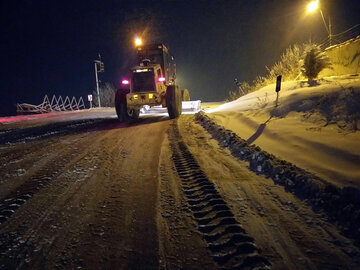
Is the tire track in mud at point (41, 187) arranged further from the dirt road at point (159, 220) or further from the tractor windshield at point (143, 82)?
the tractor windshield at point (143, 82)

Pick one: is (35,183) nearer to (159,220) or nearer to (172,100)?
(159,220)

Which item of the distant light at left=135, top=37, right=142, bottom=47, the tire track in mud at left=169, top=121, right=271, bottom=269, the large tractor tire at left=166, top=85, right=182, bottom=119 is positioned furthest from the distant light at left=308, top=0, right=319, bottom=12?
the tire track in mud at left=169, top=121, right=271, bottom=269

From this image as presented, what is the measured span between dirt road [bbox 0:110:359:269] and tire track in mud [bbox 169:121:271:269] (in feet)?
0.03

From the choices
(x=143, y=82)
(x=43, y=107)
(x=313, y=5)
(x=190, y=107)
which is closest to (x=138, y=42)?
(x=143, y=82)

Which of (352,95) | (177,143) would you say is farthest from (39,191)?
(352,95)

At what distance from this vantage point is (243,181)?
13.0ft

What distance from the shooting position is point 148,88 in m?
12.4

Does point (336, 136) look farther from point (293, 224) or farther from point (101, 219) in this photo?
point (101, 219)

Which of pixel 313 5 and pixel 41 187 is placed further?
pixel 313 5

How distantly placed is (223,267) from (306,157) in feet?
9.77

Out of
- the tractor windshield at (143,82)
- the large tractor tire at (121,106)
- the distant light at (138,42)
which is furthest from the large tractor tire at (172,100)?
the distant light at (138,42)

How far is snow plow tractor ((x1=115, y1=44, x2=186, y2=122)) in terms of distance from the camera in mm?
12031

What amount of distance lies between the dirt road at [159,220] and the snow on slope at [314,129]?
89 cm

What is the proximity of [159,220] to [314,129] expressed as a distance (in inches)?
179
